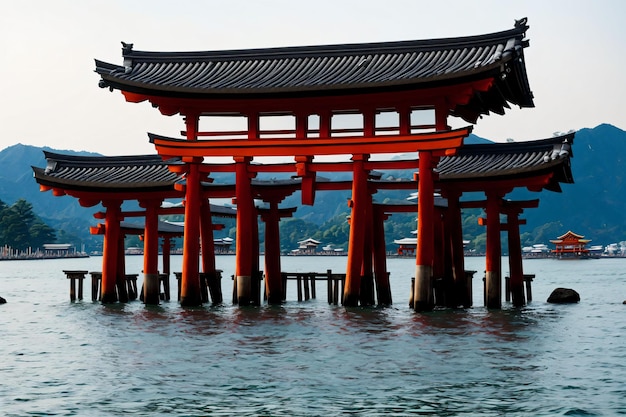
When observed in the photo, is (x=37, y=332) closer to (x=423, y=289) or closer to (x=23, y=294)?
(x=423, y=289)

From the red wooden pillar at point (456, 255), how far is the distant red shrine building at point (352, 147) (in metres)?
0.05

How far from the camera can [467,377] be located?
17.4 meters

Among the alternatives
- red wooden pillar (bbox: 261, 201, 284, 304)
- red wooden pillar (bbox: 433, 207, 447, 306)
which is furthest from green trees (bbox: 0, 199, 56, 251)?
red wooden pillar (bbox: 433, 207, 447, 306)

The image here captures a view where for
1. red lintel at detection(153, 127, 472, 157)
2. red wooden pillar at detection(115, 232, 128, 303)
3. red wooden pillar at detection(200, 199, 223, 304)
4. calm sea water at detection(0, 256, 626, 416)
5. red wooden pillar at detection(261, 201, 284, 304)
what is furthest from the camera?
red wooden pillar at detection(115, 232, 128, 303)

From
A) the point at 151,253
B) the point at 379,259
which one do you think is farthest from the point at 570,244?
the point at 151,253

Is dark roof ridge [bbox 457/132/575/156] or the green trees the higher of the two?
the green trees

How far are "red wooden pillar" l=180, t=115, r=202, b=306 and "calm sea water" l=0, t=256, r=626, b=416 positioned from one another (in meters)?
0.69

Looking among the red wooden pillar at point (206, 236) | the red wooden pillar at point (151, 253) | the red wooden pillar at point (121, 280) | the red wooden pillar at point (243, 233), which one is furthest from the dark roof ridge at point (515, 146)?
the red wooden pillar at point (121, 280)

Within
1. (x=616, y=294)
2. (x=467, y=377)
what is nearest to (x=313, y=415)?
(x=467, y=377)

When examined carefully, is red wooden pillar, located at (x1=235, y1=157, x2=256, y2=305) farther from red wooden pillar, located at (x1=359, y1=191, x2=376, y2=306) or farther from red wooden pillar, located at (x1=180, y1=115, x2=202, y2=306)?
red wooden pillar, located at (x1=359, y1=191, x2=376, y2=306)

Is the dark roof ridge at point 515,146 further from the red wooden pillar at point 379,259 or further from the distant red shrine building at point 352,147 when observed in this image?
the red wooden pillar at point 379,259

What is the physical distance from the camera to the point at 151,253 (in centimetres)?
3225

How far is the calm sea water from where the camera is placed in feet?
49.9

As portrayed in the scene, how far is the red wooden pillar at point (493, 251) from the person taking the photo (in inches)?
1174
